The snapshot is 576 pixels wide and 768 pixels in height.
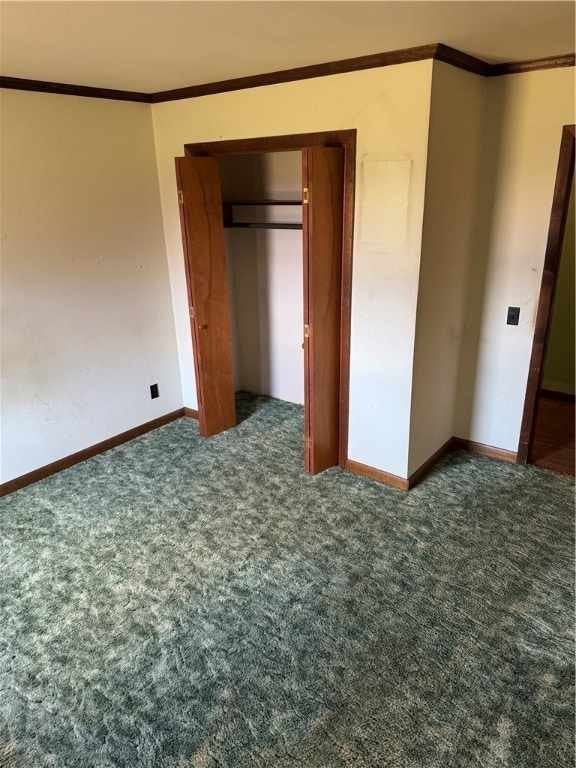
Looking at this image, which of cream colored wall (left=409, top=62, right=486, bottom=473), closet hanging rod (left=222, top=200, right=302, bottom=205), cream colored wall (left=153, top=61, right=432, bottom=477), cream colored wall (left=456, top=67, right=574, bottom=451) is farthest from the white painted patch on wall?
closet hanging rod (left=222, top=200, right=302, bottom=205)

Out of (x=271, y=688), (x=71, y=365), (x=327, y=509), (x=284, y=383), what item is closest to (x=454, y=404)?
(x=327, y=509)

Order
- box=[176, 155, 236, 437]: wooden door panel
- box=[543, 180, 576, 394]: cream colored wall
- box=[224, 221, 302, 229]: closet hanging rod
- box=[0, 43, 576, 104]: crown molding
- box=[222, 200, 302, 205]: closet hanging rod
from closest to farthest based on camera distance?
1. box=[0, 43, 576, 104]: crown molding
2. box=[176, 155, 236, 437]: wooden door panel
3. box=[224, 221, 302, 229]: closet hanging rod
4. box=[222, 200, 302, 205]: closet hanging rod
5. box=[543, 180, 576, 394]: cream colored wall

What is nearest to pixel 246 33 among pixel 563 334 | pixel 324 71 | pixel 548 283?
pixel 324 71

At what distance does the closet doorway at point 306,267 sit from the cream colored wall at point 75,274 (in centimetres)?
43

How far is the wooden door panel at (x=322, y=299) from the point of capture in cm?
272

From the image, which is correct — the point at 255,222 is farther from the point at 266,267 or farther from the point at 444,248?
the point at 444,248

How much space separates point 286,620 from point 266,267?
2.82 metres

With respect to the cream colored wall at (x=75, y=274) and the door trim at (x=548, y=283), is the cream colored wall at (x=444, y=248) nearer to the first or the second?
the door trim at (x=548, y=283)

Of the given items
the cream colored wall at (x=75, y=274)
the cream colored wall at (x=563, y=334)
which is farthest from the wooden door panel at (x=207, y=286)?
the cream colored wall at (x=563, y=334)

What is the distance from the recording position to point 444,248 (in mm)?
2814

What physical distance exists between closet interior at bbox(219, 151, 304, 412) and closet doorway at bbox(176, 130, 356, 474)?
29mm

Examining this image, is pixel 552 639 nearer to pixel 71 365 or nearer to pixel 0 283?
pixel 71 365

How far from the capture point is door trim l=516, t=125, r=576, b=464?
2.71 meters

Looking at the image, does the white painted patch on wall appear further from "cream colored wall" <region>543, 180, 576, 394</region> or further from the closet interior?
"cream colored wall" <region>543, 180, 576, 394</region>
